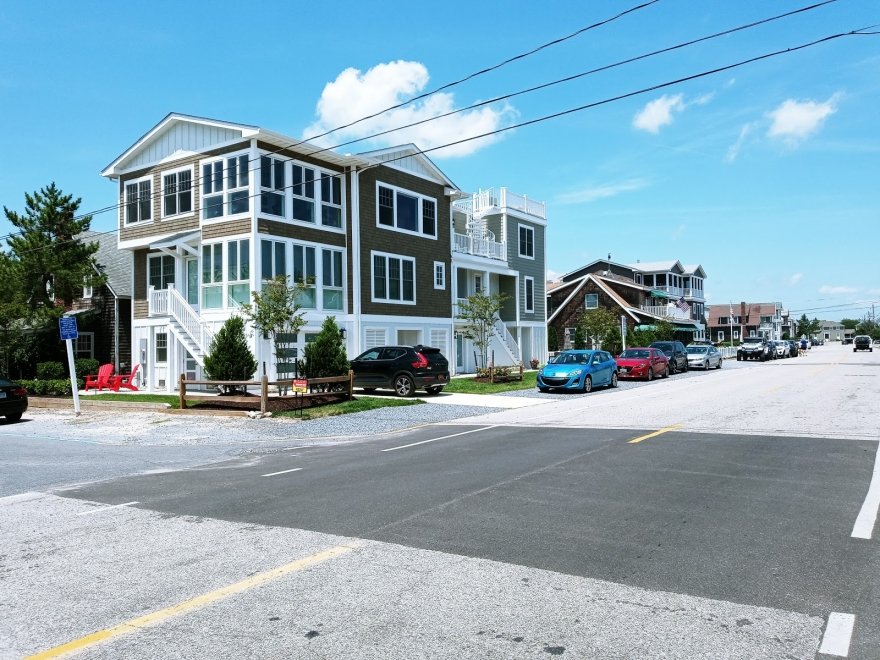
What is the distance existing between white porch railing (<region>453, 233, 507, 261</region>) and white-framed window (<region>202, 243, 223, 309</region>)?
13545 mm

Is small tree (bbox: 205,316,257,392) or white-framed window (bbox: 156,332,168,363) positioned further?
white-framed window (bbox: 156,332,168,363)

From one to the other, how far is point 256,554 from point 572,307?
62.2m

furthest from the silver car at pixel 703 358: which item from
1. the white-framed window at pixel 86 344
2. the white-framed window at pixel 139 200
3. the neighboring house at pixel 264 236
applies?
the white-framed window at pixel 86 344

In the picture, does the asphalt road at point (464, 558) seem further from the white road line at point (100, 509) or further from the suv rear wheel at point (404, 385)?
the suv rear wheel at point (404, 385)

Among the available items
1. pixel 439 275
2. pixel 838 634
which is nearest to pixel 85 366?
pixel 439 275

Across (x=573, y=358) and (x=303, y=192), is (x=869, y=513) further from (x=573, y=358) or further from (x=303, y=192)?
(x=303, y=192)

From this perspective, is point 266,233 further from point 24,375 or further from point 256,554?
point 256,554

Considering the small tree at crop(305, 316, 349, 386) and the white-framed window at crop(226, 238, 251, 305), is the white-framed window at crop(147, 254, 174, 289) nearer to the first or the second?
the white-framed window at crop(226, 238, 251, 305)

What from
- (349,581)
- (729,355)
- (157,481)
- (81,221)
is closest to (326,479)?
(157,481)

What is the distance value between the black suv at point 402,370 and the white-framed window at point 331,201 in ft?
21.7

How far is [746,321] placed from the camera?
11575 cm

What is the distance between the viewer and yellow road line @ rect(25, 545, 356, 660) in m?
4.34

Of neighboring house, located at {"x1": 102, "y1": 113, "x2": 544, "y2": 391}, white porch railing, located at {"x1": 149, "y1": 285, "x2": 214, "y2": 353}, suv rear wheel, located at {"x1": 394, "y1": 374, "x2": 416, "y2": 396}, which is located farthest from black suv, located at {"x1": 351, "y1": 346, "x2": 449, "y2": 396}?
white porch railing, located at {"x1": 149, "y1": 285, "x2": 214, "y2": 353}

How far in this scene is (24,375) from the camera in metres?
31.5
